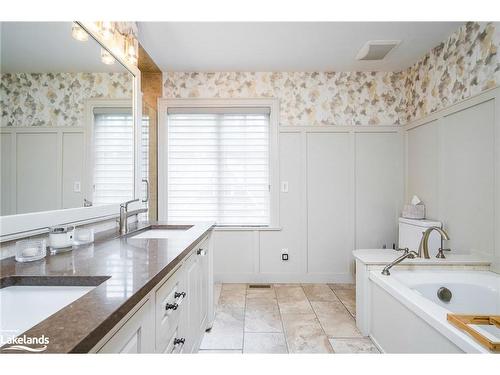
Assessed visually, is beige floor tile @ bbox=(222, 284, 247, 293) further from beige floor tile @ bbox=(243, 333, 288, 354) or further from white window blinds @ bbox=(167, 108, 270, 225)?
beige floor tile @ bbox=(243, 333, 288, 354)

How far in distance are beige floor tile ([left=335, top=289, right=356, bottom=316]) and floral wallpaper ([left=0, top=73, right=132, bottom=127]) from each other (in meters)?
2.74

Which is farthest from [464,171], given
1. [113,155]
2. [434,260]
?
[113,155]

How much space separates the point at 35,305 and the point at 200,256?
1018mm

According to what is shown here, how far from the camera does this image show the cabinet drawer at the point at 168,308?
41.1 inches

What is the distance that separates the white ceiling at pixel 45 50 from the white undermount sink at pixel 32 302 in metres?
0.90

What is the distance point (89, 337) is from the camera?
22.7 inches

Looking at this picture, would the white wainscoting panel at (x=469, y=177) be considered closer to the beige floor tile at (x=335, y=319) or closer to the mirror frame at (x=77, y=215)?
the beige floor tile at (x=335, y=319)

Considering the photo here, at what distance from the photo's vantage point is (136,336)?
0.86 m

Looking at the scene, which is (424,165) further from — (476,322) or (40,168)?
(40,168)

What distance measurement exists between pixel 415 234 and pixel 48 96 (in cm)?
325

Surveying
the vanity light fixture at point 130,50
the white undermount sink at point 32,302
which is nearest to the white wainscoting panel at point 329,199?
the vanity light fixture at point 130,50

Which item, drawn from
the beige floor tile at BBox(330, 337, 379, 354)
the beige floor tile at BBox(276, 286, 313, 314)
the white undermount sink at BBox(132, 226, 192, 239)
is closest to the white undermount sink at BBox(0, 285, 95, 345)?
the white undermount sink at BBox(132, 226, 192, 239)

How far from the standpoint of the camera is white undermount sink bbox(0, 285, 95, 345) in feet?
2.69
